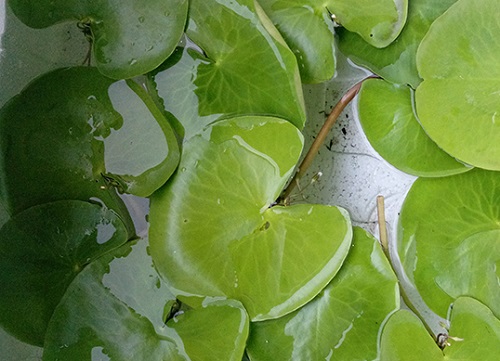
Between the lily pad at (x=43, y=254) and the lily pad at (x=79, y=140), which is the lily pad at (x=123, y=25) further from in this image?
the lily pad at (x=43, y=254)

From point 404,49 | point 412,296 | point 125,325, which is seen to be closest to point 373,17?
point 404,49

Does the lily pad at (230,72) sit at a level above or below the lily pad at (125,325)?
above

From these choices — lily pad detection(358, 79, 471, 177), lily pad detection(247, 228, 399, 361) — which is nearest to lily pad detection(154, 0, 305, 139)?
lily pad detection(358, 79, 471, 177)

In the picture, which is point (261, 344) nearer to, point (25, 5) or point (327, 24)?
point (327, 24)

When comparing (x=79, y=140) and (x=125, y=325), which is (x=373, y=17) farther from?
(x=125, y=325)

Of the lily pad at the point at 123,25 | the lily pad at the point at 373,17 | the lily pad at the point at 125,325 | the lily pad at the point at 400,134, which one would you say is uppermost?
the lily pad at the point at 373,17

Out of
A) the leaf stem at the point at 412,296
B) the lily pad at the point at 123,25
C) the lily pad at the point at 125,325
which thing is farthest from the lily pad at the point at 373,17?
the lily pad at the point at 125,325

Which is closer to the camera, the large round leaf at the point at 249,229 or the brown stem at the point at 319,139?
the large round leaf at the point at 249,229
